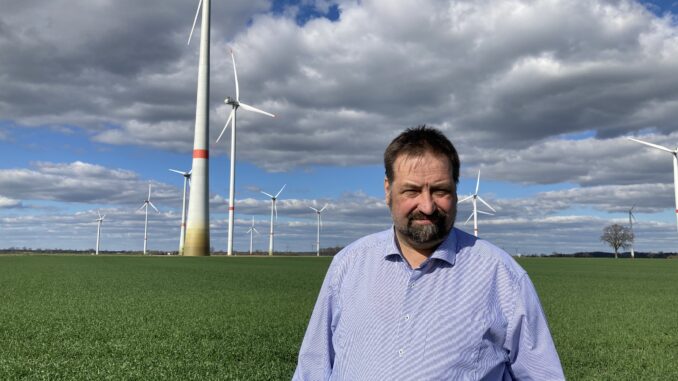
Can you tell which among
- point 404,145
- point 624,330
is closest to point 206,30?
point 624,330

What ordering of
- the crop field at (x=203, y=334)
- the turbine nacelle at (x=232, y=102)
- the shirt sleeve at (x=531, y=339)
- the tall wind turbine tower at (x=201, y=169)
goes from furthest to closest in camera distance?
the turbine nacelle at (x=232, y=102) < the tall wind turbine tower at (x=201, y=169) < the crop field at (x=203, y=334) < the shirt sleeve at (x=531, y=339)

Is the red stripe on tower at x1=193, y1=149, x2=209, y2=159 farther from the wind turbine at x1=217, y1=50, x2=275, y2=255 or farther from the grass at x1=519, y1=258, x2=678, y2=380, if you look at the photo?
the grass at x1=519, y1=258, x2=678, y2=380

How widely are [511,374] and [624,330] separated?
979 cm

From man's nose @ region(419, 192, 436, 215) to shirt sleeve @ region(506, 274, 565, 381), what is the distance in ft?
1.97

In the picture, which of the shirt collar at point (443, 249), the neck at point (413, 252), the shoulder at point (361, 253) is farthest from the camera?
the shoulder at point (361, 253)

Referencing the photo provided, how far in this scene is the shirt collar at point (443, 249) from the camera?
299 cm

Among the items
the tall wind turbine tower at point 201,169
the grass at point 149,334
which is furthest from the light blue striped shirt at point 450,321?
the tall wind turbine tower at point 201,169

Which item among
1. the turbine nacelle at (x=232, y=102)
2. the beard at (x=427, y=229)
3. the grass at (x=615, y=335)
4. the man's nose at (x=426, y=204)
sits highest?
the turbine nacelle at (x=232, y=102)

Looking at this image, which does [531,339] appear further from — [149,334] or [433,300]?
[149,334]

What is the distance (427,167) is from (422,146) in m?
0.12

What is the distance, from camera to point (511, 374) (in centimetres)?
305

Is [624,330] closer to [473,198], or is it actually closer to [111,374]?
[111,374]

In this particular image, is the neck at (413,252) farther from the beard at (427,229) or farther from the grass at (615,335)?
the grass at (615,335)

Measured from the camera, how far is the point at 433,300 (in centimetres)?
301
